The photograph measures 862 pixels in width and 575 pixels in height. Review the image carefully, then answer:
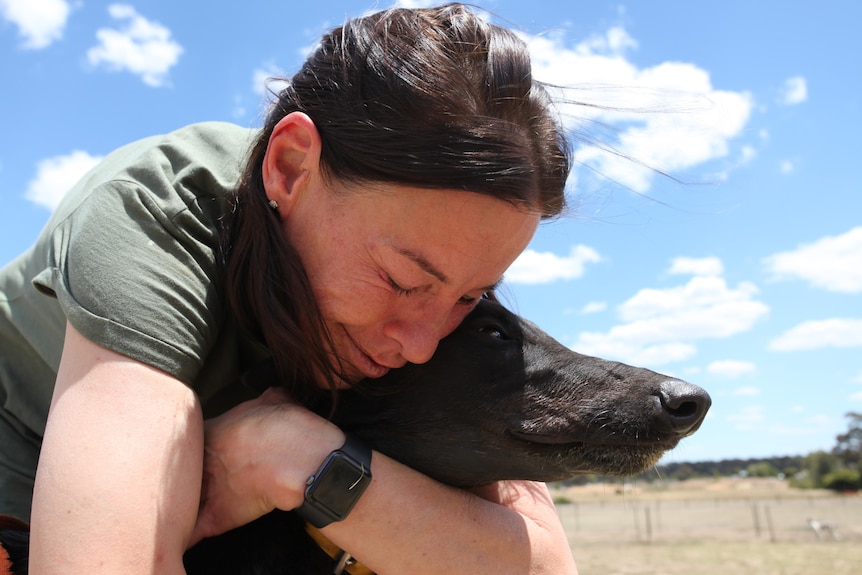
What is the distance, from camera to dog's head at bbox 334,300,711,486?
8.85 ft

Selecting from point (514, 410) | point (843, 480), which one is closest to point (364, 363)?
point (514, 410)

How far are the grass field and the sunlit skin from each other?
Result: 1.25 meters

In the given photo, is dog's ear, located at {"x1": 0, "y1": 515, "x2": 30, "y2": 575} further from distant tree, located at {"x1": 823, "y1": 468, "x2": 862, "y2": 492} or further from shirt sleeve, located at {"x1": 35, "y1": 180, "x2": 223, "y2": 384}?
distant tree, located at {"x1": 823, "y1": 468, "x2": 862, "y2": 492}

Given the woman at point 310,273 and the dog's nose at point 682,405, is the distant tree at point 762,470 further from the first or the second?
the woman at point 310,273

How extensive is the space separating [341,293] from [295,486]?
61 cm

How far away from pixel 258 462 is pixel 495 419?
2.73 feet

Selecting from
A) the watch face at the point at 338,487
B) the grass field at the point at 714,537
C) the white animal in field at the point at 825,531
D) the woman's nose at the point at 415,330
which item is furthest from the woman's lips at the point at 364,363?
the white animal in field at the point at 825,531

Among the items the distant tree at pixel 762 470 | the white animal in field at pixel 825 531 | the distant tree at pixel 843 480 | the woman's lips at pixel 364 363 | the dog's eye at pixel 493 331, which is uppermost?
the dog's eye at pixel 493 331

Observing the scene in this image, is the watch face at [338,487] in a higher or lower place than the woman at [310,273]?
lower

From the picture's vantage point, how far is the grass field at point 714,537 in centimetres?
2419

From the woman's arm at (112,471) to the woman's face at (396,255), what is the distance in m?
0.56

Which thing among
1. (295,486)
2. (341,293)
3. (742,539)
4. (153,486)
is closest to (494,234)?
(341,293)

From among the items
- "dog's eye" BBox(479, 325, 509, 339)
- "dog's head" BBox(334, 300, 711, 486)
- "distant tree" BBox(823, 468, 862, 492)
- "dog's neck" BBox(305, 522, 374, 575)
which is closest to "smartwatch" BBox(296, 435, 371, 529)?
"dog's neck" BBox(305, 522, 374, 575)

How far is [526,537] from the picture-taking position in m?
2.80
